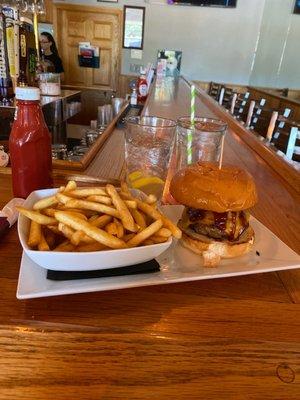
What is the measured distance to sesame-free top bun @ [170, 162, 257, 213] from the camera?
747mm

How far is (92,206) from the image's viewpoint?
0.64 meters

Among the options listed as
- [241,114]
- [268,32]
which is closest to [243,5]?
[268,32]

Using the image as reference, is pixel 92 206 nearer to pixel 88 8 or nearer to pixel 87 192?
pixel 87 192

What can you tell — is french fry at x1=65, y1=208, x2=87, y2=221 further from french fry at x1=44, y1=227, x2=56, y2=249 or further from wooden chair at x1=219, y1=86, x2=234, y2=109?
wooden chair at x1=219, y1=86, x2=234, y2=109

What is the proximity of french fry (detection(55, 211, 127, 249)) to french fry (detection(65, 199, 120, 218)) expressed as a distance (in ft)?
0.14

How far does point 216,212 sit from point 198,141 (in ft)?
1.15

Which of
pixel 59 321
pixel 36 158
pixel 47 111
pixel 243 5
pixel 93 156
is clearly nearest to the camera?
pixel 59 321

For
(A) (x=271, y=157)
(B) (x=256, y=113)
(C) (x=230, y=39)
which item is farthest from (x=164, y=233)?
(C) (x=230, y=39)

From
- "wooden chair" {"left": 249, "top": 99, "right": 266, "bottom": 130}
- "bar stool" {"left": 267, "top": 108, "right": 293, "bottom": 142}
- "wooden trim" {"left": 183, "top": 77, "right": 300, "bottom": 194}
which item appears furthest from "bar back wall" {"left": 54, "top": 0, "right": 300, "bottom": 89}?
"wooden trim" {"left": 183, "top": 77, "right": 300, "bottom": 194}

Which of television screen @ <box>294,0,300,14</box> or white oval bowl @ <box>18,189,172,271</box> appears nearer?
white oval bowl @ <box>18,189,172,271</box>

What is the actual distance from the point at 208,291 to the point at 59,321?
290mm

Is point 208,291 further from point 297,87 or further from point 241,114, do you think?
point 297,87

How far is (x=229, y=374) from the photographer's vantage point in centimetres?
58

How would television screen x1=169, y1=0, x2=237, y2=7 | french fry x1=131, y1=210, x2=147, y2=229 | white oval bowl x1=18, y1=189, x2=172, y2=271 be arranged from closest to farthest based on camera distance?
white oval bowl x1=18, y1=189, x2=172, y2=271 < french fry x1=131, y1=210, x2=147, y2=229 < television screen x1=169, y1=0, x2=237, y2=7
